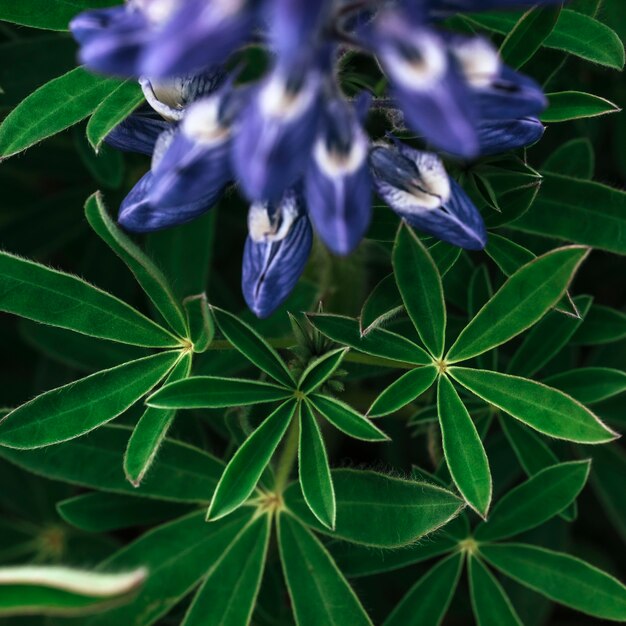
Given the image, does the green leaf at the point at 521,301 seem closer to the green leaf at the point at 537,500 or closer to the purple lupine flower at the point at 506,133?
the purple lupine flower at the point at 506,133

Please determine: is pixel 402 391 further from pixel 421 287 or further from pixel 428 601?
pixel 428 601

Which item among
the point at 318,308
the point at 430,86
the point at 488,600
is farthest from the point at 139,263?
the point at 488,600

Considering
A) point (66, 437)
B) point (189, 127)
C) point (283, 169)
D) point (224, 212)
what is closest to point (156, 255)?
point (224, 212)

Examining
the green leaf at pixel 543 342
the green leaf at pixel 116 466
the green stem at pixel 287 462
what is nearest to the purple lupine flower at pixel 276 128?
the green stem at pixel 287 462

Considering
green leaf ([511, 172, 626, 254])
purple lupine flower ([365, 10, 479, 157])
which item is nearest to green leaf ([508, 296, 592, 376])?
green leaf ([511, 172, 626, 254])

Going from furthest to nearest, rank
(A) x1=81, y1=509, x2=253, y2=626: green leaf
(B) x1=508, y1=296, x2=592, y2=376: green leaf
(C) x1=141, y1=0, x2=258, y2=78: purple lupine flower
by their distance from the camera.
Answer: (B) x1=508, y1=296, x2=592, y2=376: green leaf, (A) x1=81, y1=509, x2=253, y2=626: green leaf, (C) x1=141, y1=0, x2=258, y2=78: purple lupine flower

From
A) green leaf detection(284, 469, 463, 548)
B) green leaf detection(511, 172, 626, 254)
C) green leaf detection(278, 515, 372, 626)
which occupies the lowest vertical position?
green leaf detection(278, 515, 372, 626)

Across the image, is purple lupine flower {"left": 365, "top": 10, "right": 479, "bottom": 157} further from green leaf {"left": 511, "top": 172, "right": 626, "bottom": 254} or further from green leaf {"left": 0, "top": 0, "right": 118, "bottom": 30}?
green leaf {"left": 0, "top": 0, "right": 118, "bottom": 30}
